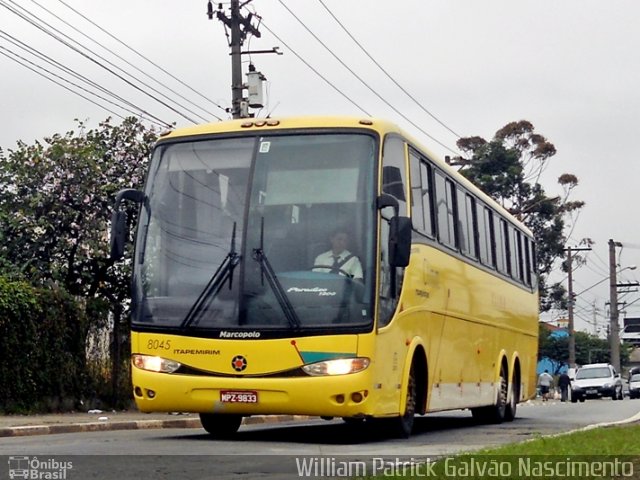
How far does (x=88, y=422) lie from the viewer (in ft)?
62.5

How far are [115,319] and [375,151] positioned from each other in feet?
39.7

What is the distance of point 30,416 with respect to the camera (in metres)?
20.4

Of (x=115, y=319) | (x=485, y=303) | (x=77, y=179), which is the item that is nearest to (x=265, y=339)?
(x=485, y=303)

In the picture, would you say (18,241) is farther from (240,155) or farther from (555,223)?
(555,223)

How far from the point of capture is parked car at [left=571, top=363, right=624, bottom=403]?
48.4 meters

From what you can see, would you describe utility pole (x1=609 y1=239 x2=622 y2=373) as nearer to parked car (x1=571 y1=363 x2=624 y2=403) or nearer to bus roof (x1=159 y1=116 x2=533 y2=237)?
parked car (x1=571 y1=363 x2=624 y2=403)

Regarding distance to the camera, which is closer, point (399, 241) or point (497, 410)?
point (399, 241)

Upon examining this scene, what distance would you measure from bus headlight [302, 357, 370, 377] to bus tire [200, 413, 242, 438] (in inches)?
98.6

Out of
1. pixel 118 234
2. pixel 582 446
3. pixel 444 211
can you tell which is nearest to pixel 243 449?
pixel 118 234

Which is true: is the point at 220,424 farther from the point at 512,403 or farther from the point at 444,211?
the point at 512,403

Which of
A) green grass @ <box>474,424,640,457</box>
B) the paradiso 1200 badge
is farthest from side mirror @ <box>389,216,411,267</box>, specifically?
green grass @ <box>474,424,640,457</box>

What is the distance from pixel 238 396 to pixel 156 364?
101cm

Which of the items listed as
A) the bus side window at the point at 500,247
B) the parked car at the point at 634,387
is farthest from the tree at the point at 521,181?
the bus side window at the point at 500,247

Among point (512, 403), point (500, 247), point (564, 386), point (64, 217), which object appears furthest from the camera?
point (564, 386)
